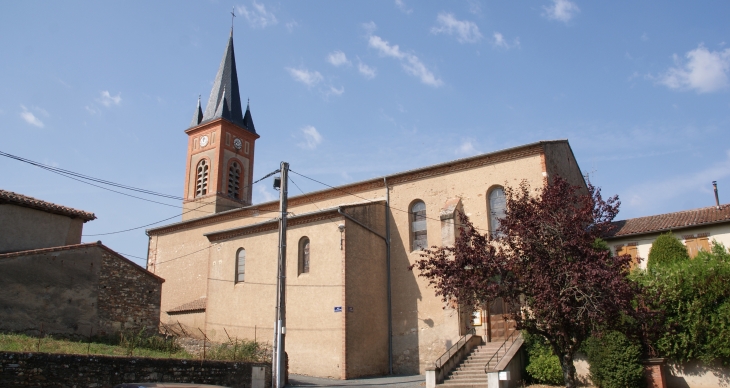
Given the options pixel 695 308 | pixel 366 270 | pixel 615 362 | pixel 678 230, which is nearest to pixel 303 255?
pixel 366 270

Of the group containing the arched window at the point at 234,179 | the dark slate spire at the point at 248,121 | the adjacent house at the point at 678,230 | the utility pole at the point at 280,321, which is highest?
the dark slate spire at the point at 248,121

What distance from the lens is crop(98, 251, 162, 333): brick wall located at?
19.1 m

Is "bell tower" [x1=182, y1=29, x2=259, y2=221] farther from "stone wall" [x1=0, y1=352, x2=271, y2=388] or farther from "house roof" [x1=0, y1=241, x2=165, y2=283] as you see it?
"stone wall" [x1=0, y1=352, x2=271, y2=388]

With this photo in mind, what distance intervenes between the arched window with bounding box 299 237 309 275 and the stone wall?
678cm

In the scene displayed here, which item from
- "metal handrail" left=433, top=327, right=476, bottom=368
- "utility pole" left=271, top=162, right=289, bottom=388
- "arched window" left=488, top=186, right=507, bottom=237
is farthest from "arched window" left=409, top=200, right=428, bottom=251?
"utility pole" left=271, top=162, right=289, bottom=388

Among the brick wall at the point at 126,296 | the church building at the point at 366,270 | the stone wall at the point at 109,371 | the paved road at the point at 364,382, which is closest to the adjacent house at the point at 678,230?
the church building at the point at 366,270

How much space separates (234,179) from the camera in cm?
3925

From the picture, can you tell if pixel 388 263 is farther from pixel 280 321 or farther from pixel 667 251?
pixel 667 251

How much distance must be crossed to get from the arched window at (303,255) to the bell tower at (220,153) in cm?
1539

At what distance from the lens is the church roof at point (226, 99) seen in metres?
40.5

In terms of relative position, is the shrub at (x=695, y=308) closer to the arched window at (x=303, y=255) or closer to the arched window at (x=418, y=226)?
the arched window at (x=418, y=226)

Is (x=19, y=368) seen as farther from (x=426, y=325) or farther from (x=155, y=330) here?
(x=426, y=325)

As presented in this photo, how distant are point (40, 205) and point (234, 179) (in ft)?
62.4

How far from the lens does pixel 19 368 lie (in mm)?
11352
